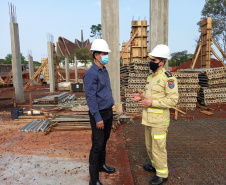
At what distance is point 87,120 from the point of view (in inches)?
235

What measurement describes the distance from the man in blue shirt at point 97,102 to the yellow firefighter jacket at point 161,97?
0.67 m

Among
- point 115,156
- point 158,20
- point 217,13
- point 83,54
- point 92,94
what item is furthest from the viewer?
point 83,54

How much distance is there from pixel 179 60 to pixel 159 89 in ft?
169

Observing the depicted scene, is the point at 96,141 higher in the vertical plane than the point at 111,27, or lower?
lower

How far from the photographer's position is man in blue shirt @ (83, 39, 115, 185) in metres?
2.60

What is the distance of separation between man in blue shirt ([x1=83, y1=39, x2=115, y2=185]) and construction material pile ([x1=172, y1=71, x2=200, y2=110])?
677 centimetres

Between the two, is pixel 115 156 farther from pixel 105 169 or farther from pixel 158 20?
pixel 158 20

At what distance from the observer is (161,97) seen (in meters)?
2.78

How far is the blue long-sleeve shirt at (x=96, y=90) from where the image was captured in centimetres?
259

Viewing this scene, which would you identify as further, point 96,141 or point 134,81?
point 134,81

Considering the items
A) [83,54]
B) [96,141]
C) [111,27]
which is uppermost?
[83,54]

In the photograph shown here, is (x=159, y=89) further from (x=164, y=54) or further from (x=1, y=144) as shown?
(x=1, y=144)

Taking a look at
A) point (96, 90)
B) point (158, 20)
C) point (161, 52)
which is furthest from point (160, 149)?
point (158, 20)

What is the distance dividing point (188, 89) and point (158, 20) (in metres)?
3.68
